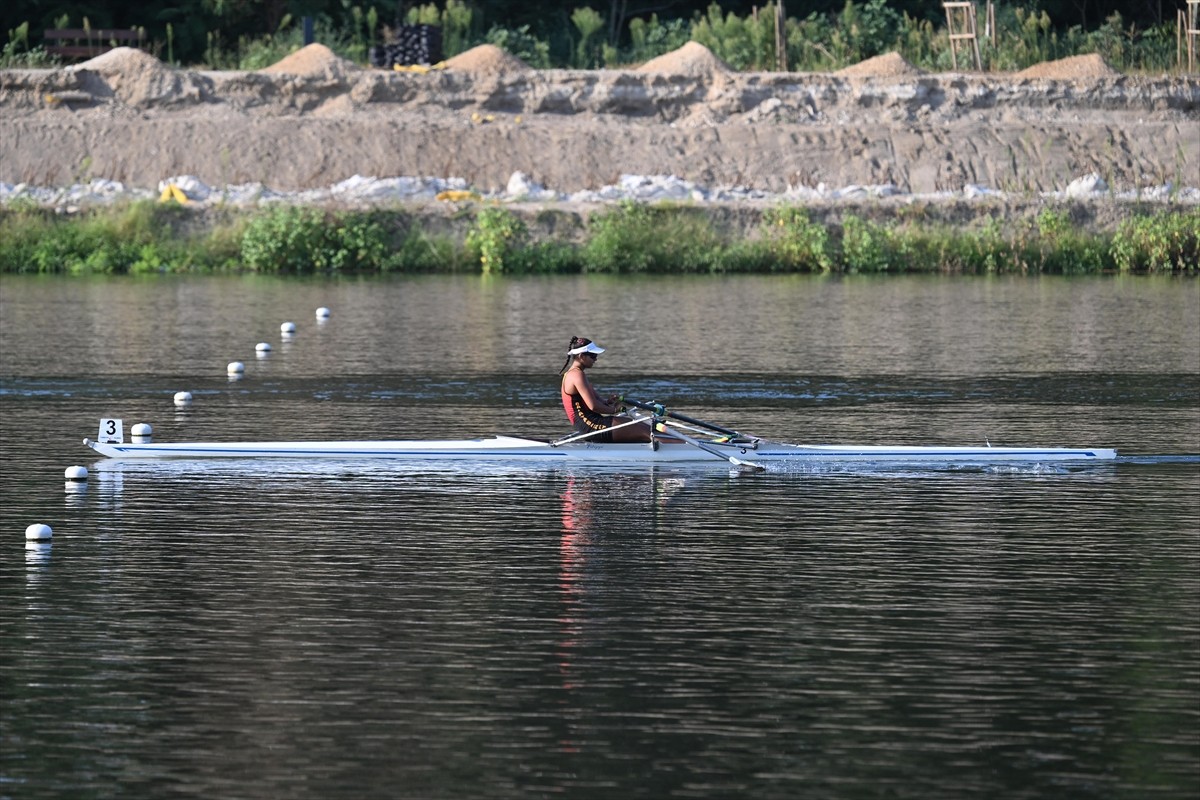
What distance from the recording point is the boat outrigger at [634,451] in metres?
20.0

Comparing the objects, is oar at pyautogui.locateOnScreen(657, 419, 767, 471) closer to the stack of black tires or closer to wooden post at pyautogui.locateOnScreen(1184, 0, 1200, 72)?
the stack of black tires

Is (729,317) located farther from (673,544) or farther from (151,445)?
(673,544)

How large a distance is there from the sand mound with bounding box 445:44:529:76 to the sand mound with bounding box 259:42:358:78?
3.20 m

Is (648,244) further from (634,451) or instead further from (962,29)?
(634,451)

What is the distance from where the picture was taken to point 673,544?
1606cm

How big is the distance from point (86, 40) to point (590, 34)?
1618 centimetres

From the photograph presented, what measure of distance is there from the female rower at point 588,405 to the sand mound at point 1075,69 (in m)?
46.1

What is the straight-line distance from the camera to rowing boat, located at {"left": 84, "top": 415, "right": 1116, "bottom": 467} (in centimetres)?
1998

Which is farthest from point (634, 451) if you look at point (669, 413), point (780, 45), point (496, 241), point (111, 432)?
point (780, 45)

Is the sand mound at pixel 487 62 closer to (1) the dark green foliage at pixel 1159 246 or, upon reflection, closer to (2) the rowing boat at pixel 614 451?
(1) the dark green foliage at pixel 1159 246

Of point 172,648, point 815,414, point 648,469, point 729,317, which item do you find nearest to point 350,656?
point 172,648

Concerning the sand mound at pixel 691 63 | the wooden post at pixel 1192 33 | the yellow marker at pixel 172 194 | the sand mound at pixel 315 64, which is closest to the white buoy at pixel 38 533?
the yellow marker at pixel 172 194

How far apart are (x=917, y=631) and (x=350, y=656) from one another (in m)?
3.45

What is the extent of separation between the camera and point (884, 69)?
208 ft
